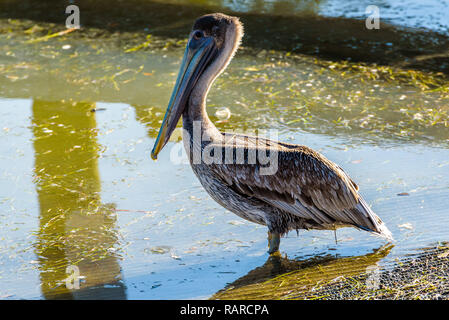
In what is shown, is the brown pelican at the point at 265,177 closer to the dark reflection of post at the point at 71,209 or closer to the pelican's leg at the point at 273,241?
the pelican's leg at the point at 273,241

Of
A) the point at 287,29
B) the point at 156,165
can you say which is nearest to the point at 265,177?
the point at 156,165

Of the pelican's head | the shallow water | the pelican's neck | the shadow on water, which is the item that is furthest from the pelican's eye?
the shadow on water

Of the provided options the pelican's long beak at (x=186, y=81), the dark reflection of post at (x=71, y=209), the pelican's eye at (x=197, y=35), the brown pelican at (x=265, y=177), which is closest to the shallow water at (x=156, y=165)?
the dark reflection of post at (x=71, y=209)

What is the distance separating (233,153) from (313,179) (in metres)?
0.51

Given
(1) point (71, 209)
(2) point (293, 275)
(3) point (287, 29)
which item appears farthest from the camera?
(3) point (287, 29)

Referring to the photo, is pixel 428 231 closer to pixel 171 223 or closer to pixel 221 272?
pixel 221 272

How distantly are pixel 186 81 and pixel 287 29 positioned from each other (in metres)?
4.42

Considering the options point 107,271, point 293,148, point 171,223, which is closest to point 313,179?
point 293,148

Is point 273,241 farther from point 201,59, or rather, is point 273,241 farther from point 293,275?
point 201,59

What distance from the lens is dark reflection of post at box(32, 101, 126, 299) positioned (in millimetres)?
3601

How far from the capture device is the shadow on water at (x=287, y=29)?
7164 millimetres

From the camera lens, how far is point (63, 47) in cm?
761

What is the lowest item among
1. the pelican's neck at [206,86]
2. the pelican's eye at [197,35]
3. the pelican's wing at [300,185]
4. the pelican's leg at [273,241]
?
the pelican's leg at [273,241]

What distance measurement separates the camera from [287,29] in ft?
26.4
